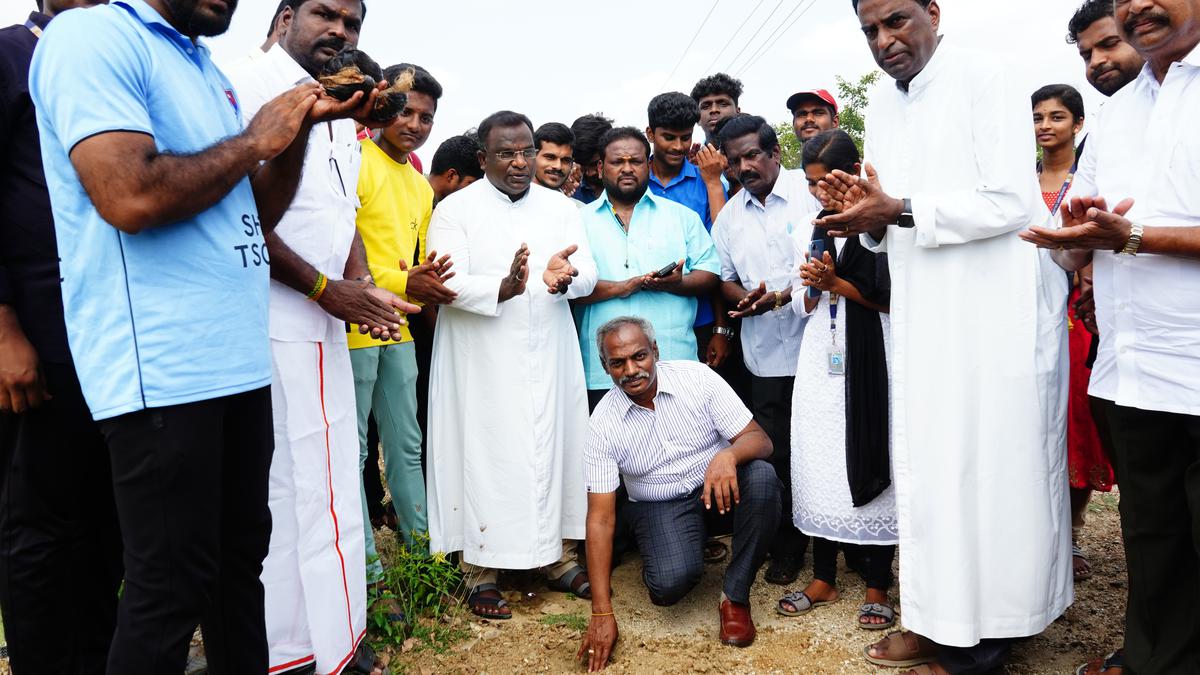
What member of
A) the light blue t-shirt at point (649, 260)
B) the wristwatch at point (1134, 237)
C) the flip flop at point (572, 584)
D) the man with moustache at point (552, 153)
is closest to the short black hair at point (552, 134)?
the man with moustache at point (552, 153)

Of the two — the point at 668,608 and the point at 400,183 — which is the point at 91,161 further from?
the point at 668,608

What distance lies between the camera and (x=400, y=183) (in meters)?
4.04

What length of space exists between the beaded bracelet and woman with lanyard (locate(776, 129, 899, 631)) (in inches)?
78.4

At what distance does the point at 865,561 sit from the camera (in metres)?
3.79

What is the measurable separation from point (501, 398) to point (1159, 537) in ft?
8.73

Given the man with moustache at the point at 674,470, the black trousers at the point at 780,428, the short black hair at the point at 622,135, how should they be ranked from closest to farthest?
the man with moustache at the point at 674,470, the black trousers at the point at 780,428, the short black hair at the point at 622,135

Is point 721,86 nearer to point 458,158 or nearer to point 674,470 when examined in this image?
point 458,158

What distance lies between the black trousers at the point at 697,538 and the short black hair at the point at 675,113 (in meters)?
2.34

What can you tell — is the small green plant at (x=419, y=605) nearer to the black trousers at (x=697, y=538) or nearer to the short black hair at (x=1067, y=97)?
the black trousers at (x=697, y=538)

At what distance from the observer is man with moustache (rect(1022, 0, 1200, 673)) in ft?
7.80

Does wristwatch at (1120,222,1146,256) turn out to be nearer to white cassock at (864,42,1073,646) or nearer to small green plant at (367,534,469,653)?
white cassock at (864,42,1073,646)

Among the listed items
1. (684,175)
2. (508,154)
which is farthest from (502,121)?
(684,175)

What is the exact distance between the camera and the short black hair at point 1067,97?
14.6ft

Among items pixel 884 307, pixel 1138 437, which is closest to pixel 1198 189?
pixel 1138 437
